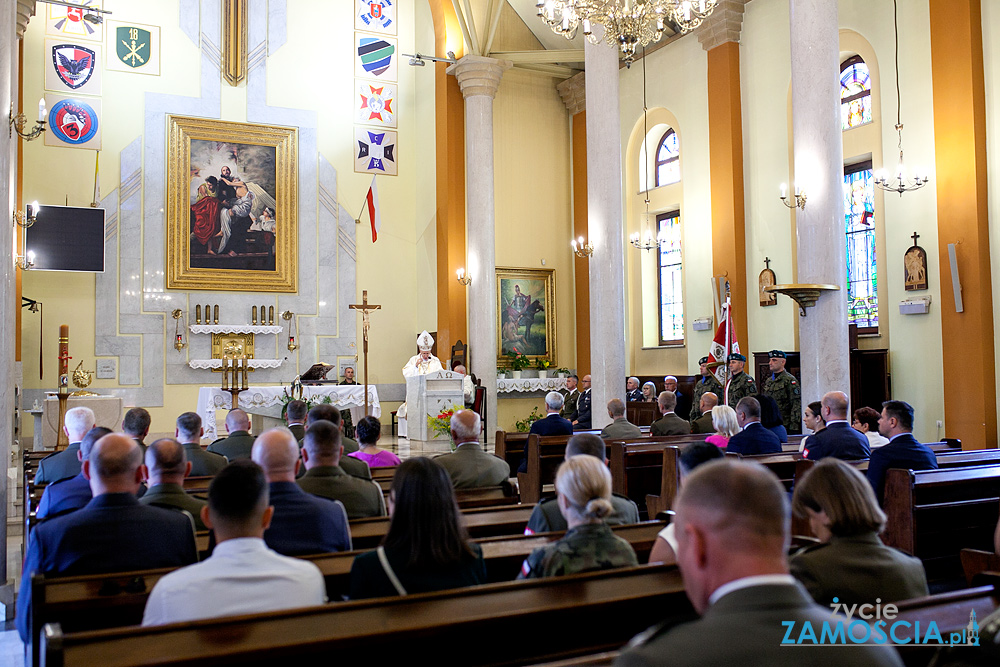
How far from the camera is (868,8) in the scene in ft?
36.6

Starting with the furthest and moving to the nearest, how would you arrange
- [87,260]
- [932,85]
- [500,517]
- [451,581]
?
1. [87,260]
2. [932,85]
3. [500,517]
4. [451,581]

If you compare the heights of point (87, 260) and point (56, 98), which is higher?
point (56, 98)

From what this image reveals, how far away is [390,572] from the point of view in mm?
2490

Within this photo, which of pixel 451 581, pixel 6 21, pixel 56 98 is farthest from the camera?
pixel 56 98

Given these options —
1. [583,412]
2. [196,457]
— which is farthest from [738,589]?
[583,412]

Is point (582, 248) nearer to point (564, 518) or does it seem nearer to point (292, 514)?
point (564, 518)

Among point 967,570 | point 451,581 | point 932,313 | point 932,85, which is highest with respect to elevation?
point 932,85

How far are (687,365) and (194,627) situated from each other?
12.8 metres

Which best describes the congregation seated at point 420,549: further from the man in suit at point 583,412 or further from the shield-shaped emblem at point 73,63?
the shield-shaped emblem at point 73,63

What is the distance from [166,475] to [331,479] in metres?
0.73

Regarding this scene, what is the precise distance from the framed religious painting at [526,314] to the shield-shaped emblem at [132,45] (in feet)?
24.1

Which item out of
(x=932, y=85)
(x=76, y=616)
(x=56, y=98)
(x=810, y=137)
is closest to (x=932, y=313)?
(x=932, y=85)

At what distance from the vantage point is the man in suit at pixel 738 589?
1244 mm

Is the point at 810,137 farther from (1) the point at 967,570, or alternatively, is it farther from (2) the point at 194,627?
(2) the point at 194,627
